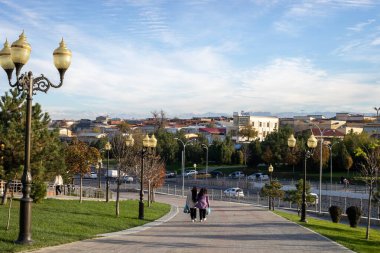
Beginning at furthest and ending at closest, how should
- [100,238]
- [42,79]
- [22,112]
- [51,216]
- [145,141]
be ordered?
[145,141] < [22,112] < [51,216] < [100,238] < [42,79]

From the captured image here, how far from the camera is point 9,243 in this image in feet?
37.8

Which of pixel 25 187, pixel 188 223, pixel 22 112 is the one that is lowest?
pixel 188 223

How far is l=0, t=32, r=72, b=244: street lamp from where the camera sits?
11.2 metres

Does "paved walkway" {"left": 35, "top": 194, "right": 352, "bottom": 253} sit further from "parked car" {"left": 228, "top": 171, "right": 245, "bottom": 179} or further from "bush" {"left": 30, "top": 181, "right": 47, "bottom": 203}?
"parked car" {"left": 228, "top": 171, "right": 245, "bottom": 179}

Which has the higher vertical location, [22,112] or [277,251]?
[22,112]

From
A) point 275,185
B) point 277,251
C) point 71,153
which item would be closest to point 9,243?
point 277,251

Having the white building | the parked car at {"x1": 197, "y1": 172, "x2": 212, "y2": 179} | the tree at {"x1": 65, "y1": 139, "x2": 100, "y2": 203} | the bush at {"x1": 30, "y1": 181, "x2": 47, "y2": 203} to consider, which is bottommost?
the parked car at {"x1": 197, "y1": 172, "x2": 212, "y2": 179}

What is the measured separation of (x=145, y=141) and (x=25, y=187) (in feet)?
43.2

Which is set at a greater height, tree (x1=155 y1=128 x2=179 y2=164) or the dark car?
tree (x1=155 y1=128 x2=179 y2=164)

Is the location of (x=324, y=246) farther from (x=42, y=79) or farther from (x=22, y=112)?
(x=22, y=112)

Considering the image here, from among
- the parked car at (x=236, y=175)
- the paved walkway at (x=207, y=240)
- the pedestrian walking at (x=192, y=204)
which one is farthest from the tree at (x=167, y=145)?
the paved walkway at (x=207, y=240)

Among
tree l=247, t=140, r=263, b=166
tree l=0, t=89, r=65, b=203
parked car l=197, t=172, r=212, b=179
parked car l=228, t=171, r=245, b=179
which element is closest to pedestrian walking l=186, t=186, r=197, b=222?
tree l=0, t=89, r=65, b=203

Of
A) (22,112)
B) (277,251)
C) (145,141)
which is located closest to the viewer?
(277,251)

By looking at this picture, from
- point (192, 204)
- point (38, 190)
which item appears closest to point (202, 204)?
point (192, 204)
